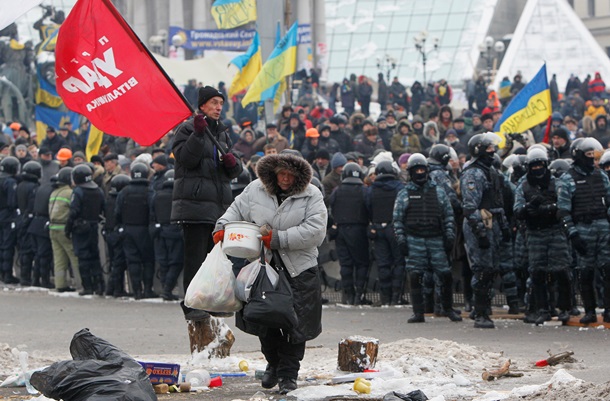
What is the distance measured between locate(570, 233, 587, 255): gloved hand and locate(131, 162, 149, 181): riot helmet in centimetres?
679

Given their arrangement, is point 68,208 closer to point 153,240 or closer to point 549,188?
point 153,240

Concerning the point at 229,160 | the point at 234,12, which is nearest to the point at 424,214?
the point at 229,160

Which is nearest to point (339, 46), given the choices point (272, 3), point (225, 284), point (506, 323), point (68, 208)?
point (272, 3)

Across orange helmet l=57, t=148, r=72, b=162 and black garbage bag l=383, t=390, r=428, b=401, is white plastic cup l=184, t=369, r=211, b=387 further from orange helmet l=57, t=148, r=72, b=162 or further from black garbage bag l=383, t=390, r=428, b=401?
orange helmet l=57, t=148, r=72, b=162

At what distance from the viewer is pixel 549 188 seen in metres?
14.7

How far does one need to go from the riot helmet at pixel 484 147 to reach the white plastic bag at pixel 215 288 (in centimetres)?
571

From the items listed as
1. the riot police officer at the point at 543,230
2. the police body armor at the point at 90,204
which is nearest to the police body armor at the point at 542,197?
the riot police officer at the point at 543,230

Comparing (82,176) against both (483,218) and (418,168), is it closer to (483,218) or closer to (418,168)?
(418,168)

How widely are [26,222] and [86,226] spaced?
84.5 inches

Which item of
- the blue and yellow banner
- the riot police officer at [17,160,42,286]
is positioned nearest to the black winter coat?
the riot police officer at [17,160,42,286]

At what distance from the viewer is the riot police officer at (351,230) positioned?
58.7 ft

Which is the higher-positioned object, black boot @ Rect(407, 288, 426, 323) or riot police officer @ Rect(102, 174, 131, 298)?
riot police officer @ Rect(102, 174, 131, 298)

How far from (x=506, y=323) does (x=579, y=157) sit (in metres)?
1.95

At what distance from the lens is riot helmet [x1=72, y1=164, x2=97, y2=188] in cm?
1958
